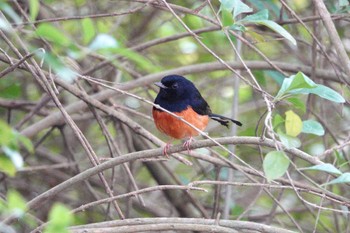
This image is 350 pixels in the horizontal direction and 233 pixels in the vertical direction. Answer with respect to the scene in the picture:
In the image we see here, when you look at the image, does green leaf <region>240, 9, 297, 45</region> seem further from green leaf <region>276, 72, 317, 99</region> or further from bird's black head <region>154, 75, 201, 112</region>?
bird's black head <region>154, 75, 201, 112</region>

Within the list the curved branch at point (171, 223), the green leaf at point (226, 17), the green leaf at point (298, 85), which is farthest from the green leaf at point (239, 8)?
the curved branch at point (171, 223)

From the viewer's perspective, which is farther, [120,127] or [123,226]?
[120,127]

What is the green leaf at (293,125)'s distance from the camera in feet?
8.23

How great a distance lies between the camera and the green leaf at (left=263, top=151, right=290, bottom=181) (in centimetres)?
221

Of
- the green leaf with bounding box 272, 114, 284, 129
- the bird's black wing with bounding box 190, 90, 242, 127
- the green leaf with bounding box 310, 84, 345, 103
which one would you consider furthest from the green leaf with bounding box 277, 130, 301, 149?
the bird's black wing with bounding box 190, 90, 242, 127

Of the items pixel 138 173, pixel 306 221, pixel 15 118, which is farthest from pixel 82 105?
pixel 306 221

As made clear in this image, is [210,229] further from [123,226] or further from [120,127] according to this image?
[120,127]

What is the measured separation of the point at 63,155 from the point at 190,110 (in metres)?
1.82

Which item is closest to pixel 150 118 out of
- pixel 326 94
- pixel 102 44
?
pixel 326 94

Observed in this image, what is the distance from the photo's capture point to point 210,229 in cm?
302

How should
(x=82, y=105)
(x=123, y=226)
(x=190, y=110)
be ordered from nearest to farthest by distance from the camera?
(x=123, y=226) → (x=190, y=110) → (x=82, y=105)

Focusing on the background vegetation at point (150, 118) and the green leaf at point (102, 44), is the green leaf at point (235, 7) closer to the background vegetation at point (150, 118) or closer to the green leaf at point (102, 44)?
the background vegetation at point (150, 118)

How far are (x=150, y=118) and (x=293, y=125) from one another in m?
1.84

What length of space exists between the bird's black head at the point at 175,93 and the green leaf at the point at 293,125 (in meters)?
1.79
